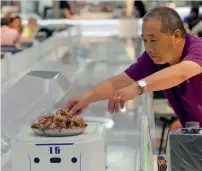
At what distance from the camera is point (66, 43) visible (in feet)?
43.9

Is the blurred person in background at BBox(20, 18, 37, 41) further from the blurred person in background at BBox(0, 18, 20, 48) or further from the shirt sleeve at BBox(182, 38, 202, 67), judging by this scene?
the shirt sleeve at BBox(182, 38, 202, 67)

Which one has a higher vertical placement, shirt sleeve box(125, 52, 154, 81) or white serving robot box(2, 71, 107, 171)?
shirt sleeve box(125, 52, 154, 81)

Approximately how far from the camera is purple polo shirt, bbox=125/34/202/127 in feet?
8.83

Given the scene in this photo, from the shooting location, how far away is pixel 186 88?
2.75 meters

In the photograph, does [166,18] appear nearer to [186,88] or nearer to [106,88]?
[186,88]

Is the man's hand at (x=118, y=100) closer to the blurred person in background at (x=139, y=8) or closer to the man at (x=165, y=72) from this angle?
the man at (x=165, y=72)

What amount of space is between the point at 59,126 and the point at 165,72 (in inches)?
18.4

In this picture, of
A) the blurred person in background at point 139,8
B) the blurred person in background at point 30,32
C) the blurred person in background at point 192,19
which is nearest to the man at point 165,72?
the blurred person in background at point 30,32

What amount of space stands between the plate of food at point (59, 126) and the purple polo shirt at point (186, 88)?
0.53 m

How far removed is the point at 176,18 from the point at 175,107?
475 mm

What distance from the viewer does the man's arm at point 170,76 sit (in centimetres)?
233

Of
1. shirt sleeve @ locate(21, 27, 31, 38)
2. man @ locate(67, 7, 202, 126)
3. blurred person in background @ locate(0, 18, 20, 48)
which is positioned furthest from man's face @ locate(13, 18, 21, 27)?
man @ locate(67, 7, 202, 126)

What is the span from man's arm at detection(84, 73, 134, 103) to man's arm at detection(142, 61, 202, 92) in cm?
45

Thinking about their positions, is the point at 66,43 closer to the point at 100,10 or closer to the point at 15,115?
the point at 100,10
